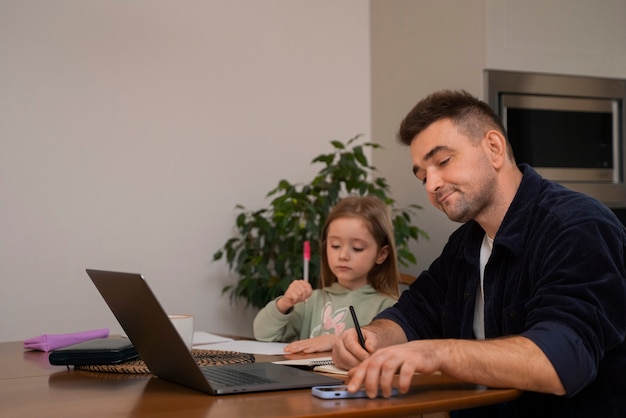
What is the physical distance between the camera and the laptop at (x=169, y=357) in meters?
1.26

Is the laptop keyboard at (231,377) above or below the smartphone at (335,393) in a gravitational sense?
below

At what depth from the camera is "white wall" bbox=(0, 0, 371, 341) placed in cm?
340

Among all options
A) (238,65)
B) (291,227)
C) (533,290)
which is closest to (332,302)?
(291,227)

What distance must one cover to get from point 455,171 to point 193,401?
783mm

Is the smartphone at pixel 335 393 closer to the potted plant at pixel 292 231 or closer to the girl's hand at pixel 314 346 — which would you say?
the girl's hand at pixel 314 346

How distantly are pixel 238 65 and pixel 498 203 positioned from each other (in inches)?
91.1

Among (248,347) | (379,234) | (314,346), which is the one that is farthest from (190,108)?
(314,346)

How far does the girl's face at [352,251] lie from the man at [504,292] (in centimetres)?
65

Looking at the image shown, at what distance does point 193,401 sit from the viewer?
1.20m

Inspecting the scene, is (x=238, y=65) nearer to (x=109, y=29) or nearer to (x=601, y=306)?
(x=109, y=29)

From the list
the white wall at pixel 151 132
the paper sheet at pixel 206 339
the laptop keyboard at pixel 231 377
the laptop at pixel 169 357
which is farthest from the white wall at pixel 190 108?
the laptop keyboard at pixel 231 377

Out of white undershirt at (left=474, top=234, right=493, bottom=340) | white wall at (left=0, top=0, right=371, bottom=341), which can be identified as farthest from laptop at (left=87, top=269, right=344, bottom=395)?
white wall at (left=0, top=0, right=371, bottom=341)

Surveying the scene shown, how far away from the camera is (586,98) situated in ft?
12.1

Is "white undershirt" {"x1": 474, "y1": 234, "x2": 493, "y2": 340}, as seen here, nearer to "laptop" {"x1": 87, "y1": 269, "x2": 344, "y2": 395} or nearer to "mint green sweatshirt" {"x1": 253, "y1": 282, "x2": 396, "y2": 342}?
"laptop" {"x1": 87, "y1": 269, "x2": 344, "y2": 395}
